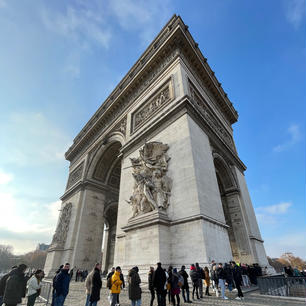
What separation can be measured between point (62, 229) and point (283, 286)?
17083mm

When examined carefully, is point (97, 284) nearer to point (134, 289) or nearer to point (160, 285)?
point (134, 289)

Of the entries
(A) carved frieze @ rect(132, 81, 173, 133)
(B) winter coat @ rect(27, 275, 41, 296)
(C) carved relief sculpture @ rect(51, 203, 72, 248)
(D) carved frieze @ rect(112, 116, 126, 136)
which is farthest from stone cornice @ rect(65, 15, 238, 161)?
(B) winter coat @ rect(27, 275, 41, 296)

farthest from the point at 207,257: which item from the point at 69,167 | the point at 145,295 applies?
the point at 69,167

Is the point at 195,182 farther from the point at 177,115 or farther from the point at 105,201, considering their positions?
the point at 105,201

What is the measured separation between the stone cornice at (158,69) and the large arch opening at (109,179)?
2410 mm

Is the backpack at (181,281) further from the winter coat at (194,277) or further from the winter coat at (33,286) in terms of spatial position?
the winter coat at (33,286)

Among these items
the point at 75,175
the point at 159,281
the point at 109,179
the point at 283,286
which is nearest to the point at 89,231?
the point at 109,179

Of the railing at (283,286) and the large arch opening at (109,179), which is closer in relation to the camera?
the railing at (283,286)

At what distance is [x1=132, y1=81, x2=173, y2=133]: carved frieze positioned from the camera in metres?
12.8

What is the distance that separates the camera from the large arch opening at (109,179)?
1881 cm

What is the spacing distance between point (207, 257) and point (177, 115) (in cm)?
724

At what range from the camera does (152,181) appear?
9.80m

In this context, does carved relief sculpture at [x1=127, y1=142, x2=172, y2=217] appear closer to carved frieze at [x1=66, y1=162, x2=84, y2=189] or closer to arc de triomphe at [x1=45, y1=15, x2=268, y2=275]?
arc de triomphe at [x1=45, y1=15, x2=268, y2=275]

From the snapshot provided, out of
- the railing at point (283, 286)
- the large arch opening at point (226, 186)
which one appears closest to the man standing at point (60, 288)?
the railing at point (283, 286)
